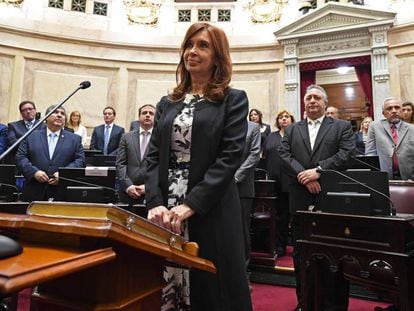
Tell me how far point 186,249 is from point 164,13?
7.74 meters

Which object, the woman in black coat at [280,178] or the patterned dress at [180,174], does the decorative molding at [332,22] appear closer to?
the woman in black coat at [280,178]

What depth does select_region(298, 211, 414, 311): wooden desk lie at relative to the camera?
5.49 feet

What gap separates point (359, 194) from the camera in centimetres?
183

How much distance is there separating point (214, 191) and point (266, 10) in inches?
283

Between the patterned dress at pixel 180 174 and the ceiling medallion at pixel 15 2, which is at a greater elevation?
the ceiling medallion at pixel 15 2

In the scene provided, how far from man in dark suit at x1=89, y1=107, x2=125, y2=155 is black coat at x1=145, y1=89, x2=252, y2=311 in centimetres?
367

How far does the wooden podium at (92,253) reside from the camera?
1.84 ft

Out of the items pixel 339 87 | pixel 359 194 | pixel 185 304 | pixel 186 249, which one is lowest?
pixel 185 304

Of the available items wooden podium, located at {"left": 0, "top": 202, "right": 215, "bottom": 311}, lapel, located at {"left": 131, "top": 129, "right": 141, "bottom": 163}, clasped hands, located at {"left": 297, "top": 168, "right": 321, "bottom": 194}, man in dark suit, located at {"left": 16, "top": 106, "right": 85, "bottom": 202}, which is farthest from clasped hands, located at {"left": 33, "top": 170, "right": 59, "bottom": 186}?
wooden podium, located at {"left": 0, "top": 202, "right": 215, "bottom": 311}

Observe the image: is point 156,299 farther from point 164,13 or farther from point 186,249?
point 164,13

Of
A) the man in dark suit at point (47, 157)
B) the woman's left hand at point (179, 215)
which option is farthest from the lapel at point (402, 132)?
the man in dark suit at point (47, 157)

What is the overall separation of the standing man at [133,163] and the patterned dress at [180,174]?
66.5 inches

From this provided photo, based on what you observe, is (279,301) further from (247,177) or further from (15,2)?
(15,2)

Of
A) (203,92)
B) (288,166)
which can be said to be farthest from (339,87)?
(203,92)
